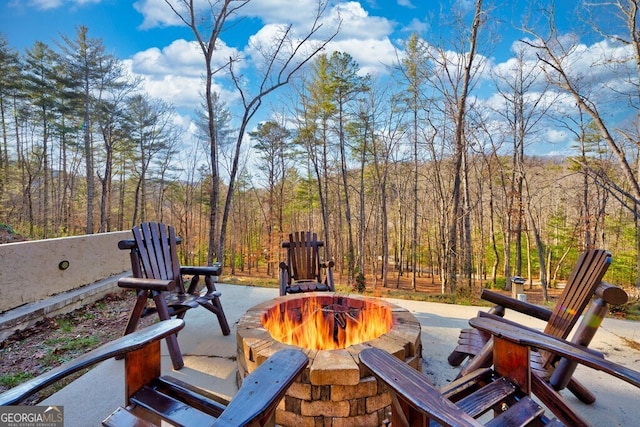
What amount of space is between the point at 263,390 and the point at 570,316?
1656 mm

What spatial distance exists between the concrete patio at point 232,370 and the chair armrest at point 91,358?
2.82ft

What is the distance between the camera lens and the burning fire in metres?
1.98

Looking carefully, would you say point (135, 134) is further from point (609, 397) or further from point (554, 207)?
point (554, 207)

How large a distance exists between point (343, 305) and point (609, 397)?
1714 millimetres

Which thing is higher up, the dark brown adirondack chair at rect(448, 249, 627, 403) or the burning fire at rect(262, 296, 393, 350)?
the dark brown adirondack chair at rect(448, 249, 627, 403)

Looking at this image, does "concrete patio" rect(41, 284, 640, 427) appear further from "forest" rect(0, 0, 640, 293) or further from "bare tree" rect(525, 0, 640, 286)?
"bare tree" rect(525, 0, 640, 286)

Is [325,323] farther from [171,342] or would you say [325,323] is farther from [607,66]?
[607,66]

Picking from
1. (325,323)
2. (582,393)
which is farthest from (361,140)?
(582,393)

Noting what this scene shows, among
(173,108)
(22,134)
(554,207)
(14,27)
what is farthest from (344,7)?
(554,207)

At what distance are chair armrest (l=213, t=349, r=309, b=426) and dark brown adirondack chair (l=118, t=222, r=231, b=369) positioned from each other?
51.3 inches

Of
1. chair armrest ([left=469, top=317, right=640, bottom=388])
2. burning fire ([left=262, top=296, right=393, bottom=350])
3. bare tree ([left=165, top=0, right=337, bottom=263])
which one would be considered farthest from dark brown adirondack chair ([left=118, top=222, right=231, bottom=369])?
bare tree ([left=165, top=0, right=337, bottom=263])

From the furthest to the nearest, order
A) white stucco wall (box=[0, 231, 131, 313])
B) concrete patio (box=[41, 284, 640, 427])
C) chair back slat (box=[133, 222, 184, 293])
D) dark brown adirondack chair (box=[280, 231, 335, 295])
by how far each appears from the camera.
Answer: dark brown adirondack chair (box=[280, 231, 335, 295]) → white stucco wall (box=[0, 231, 131, 313]) → chair back slat (box=[133, 222, 184, 293]) → concrete patio (box=[41, 284, 640, 427])

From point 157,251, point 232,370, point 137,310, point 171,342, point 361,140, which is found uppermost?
point 361,140

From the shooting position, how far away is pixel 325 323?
2.23 meters
